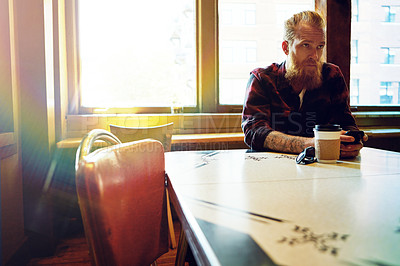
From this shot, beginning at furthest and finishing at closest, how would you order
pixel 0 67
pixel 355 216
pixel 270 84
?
pixel 0 67 → pixel 270 84 → pixel 355 216

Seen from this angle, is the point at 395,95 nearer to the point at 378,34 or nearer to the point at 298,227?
the point at 378,34

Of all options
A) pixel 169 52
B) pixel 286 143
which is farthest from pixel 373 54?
pixel 286 143

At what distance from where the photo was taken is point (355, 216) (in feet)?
1.75

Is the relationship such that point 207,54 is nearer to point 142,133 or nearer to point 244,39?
point 244,39

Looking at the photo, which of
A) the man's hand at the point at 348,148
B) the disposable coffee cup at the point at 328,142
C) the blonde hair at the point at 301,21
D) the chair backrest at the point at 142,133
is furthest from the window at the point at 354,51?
the disposable coffee cup at the point at 328,142

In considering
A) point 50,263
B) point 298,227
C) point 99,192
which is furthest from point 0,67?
point 298,227

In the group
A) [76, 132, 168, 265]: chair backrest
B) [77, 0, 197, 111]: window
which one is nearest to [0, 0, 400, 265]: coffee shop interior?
[77, 0, 197, 111]: window

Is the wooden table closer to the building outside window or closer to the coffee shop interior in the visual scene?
the coffee shop interior

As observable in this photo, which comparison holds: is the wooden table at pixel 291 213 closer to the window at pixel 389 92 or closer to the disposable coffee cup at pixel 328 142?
the disposable coffee cup at pixel 328 142

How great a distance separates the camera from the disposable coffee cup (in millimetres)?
1067

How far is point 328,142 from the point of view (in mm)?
1076

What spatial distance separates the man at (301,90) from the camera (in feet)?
5.55

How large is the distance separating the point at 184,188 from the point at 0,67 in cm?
189

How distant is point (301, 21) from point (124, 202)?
156 centimetres
